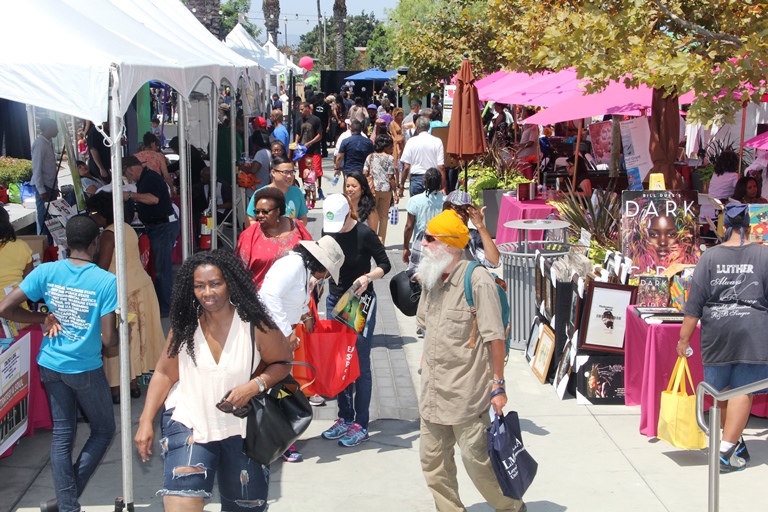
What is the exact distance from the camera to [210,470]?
3.79 m

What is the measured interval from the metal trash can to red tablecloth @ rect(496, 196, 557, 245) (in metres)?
2.83

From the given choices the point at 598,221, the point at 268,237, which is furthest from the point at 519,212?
the point at 268,237

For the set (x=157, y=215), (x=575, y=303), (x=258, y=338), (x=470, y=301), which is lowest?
(x=575, y=303)

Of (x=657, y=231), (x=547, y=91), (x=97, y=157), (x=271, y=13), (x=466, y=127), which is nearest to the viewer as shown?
(x=657, y=231)

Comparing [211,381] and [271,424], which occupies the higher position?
[211,381]

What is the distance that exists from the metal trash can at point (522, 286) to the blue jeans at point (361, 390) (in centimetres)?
233

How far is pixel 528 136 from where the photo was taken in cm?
1619

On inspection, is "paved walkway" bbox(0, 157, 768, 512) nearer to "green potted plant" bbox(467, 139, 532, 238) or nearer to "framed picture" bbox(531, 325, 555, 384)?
"framed picture" bbox(531, 325, 555, 384)

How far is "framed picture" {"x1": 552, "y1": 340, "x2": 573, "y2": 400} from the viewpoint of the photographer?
22.7 feet

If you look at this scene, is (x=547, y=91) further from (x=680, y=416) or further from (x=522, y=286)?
(x=680, y=416)

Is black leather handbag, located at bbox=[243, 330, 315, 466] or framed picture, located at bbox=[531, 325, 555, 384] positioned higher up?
black leather handbag, located at bbox=[243, 330, 315, 466]

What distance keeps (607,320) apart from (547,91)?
6.96 metres

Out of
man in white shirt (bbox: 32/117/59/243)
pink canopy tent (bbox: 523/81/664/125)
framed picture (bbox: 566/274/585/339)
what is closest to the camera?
framed picture (bbox: 566/274/585/339)

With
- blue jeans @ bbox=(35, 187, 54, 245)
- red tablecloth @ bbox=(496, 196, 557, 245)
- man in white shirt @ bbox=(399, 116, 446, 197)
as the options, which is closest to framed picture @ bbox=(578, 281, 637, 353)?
red tablecloth @ bbox=(496, 196, 557, 245)
